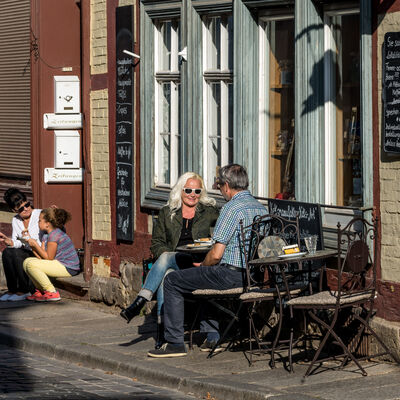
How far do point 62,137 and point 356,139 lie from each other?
19.2 ft

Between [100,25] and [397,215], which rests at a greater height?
[100,25]

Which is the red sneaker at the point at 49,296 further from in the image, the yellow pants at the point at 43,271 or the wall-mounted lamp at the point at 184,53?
the wall-mounted lamp at the point at 184,53

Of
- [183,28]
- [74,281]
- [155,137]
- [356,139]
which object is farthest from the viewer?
[74,281]

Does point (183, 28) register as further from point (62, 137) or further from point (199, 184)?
point (62, 137)

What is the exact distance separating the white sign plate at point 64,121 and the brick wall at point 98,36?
874 mm

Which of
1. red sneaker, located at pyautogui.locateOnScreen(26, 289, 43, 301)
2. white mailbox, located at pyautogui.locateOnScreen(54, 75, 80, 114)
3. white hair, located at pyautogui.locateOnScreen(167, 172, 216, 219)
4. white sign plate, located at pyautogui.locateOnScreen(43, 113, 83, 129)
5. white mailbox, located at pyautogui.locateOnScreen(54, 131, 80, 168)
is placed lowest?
red sneaker, located at pyautogui.locateOnScreen(26, 289, 43, 301)

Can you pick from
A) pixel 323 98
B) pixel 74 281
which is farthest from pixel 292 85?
pixel 74 281

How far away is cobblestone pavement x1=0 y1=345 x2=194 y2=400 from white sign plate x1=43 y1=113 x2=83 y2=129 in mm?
4871

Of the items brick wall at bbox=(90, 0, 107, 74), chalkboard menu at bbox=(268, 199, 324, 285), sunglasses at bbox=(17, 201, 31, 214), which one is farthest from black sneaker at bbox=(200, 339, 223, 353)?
sunglasses at bbox=(17, 201, 31, 214)

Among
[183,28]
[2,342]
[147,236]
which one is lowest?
[2,342]

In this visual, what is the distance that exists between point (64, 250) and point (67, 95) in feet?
6.71

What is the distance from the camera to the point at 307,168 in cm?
1027

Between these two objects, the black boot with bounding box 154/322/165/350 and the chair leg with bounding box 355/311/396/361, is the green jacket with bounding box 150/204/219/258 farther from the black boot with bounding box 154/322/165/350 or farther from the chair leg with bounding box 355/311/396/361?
the chair leg with bounding box 355/311/396/361

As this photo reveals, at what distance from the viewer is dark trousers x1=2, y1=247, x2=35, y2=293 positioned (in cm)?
1415
